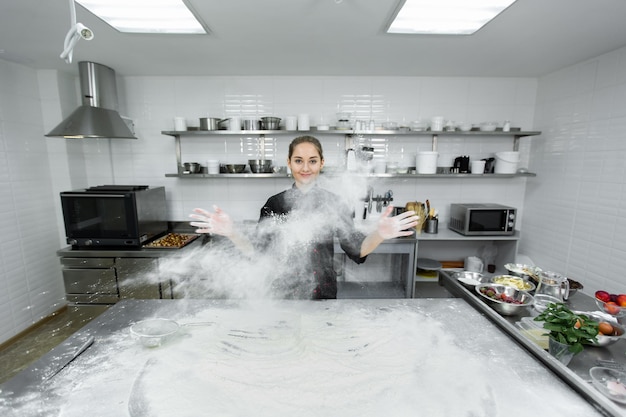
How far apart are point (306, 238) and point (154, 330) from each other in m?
0.98

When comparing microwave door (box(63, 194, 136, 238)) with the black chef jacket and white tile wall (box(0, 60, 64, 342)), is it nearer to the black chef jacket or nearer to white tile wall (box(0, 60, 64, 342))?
white tile wall (box(0, 60, 64, 342))

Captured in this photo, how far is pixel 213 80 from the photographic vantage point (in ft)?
11.4

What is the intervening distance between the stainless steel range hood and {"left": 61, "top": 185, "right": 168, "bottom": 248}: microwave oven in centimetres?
58

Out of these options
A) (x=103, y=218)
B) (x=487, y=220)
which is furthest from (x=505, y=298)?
(x=103, y=218)

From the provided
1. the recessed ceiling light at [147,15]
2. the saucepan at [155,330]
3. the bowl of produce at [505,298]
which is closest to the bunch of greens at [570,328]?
the bowl of produce at [505,298]

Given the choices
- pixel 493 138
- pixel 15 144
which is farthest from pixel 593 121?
pixel 15 144

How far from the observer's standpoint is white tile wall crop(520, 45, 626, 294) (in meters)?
2.58

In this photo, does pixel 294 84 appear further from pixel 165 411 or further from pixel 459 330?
pixel 165 411

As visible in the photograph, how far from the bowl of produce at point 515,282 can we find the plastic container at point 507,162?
1932mm

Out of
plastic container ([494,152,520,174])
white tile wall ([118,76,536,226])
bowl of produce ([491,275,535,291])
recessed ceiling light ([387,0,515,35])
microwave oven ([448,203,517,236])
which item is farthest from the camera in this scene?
white tile wall ([118,76,536,226])

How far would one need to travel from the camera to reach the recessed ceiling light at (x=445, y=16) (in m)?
1.84

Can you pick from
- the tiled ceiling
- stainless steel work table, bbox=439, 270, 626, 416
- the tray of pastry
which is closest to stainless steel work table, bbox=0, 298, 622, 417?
stainless steel work table, bbox=439, 270, 626, 416

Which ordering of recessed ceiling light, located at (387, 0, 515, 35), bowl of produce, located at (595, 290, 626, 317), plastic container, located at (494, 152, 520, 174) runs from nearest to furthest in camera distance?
bowl of produce, located at (595, 290, 626, 317), recessed ceiling light, located at (387, 0, 515, 35), plastic container, located at (494, 152, 520, 174)

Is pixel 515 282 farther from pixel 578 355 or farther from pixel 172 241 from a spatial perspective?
pixel 172 241
